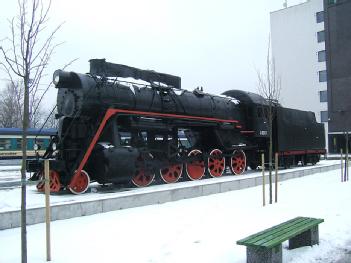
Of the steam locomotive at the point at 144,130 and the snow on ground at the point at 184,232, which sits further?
the steam locomotive at the point at 144,130

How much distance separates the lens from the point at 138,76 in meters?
13.5

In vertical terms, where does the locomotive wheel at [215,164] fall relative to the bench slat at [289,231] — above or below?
above

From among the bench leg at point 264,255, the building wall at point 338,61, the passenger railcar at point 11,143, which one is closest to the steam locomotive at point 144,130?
the bench leg at point 264,255

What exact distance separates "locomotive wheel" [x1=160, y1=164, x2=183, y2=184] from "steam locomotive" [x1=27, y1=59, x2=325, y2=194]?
0.10ft

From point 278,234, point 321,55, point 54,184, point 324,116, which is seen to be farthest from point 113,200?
point 321,55

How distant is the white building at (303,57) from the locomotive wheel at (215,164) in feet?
124

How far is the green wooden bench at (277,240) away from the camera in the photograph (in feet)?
17.2

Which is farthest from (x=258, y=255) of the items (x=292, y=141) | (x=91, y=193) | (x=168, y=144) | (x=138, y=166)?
(x=292, y=141)

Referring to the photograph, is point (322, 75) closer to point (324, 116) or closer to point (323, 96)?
point (323, 96)

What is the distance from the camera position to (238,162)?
16953mm

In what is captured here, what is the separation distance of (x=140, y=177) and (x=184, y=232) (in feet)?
18.9

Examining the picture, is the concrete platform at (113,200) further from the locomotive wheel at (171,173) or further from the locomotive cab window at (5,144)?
the locomotive cab window at (5,144)

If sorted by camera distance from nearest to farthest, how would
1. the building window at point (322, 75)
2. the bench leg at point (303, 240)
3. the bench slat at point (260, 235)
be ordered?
the bench slat at point (260, 235) → the bench leg at point (303, 240) → the building window at point (322, 75)

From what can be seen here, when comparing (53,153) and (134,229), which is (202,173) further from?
(134,229)
